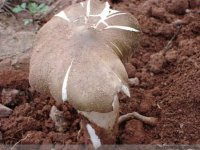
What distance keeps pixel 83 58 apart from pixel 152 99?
650mm

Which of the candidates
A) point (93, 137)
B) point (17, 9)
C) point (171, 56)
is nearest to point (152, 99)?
point (171, 56)

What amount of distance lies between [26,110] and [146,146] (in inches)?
A: 24.3

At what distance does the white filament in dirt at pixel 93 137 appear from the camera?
189 centimetres

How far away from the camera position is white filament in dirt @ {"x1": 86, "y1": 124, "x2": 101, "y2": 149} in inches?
74.5

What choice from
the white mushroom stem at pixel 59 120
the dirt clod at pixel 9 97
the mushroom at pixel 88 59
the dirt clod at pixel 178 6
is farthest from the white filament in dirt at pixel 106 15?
the dirt clod at pixel 178 6

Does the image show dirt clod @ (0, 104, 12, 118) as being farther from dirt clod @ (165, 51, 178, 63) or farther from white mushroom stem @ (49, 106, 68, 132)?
dirt clod @ (165, 51, 178, 63)

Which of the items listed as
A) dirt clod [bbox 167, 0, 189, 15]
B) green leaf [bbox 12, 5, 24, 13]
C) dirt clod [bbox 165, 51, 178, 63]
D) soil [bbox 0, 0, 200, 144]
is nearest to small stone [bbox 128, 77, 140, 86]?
soil [bbox 0, 0, 200, 144]

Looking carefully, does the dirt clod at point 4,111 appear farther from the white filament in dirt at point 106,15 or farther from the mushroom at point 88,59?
the white filament in dirt at point 106,15

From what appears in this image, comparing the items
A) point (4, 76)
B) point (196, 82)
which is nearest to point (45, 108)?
point (4, 76)

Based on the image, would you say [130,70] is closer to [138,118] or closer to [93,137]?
[138,118]

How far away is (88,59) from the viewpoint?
5.37 feet

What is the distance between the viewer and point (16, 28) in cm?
258

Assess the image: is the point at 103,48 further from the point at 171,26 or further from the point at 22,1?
the point at 22,1

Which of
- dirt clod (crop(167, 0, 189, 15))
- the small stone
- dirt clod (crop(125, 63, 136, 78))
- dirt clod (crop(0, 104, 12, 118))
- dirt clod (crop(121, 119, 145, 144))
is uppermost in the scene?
dirt clod (crop(167, 0, 189, 15))
